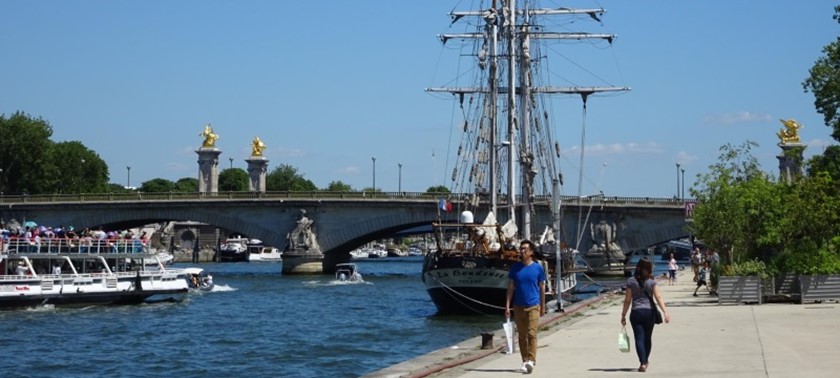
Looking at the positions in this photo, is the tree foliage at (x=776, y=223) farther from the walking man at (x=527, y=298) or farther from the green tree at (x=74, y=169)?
the green tree at (x=74, y=169)

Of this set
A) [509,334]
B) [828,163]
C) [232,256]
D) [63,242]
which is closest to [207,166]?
[232,256]

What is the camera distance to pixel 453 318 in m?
53.7

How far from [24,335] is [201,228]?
143 meters

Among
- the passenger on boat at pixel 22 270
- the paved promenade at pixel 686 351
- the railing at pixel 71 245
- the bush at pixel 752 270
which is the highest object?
the railing at pixel 71 245

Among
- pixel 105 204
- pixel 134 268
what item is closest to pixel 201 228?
pixel 105 204

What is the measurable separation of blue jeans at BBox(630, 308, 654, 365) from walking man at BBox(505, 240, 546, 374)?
178cm

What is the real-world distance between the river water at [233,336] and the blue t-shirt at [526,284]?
36.3 ft

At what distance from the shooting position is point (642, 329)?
22156 mm

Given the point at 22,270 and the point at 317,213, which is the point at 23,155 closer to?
the point at 317,213

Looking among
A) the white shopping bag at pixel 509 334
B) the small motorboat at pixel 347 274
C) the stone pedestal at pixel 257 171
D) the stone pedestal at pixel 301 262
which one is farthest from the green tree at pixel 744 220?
the stone pedestal at pixel 257 171

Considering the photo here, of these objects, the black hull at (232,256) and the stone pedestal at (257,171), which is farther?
the black hull at (232,256)

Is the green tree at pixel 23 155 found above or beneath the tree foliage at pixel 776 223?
above

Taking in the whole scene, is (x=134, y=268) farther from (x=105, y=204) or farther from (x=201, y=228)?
(x=201, y=228)

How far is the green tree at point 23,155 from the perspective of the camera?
145625 millimetres
